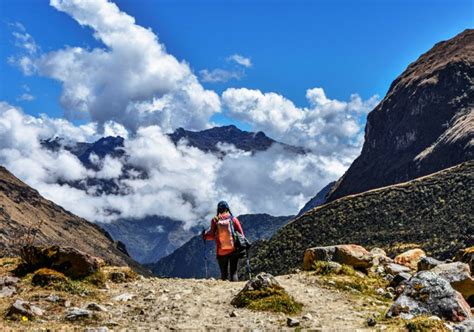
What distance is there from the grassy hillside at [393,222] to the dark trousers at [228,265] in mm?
72947

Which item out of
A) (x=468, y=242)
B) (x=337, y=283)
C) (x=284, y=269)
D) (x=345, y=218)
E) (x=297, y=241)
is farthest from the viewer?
(x=345, y=218)

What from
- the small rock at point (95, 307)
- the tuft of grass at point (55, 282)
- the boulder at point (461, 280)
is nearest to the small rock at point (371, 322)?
the boulder at point (461, 280)

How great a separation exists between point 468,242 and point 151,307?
8510 centimetres

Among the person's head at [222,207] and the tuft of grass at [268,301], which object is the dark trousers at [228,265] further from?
the tuft of grass at [268,301]

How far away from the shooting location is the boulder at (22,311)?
38.5ft

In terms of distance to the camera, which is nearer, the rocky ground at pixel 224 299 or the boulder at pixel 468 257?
the rocky ground at pixel 224 299

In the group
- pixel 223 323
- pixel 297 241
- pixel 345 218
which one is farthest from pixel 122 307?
pixel 345 218

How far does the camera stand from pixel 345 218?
408ft

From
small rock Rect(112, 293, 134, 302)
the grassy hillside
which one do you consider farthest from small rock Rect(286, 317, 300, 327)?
the grassy hillside

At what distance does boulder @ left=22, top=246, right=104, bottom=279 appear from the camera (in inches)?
642

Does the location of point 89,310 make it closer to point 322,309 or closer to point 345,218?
point 322,309

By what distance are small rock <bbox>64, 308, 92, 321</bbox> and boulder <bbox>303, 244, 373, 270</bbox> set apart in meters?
10.7

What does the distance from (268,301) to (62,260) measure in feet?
23.2

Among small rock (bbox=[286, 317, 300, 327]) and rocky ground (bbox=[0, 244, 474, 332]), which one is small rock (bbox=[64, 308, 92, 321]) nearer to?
rocky ground (bbox=[0, 244, 474, 332])
